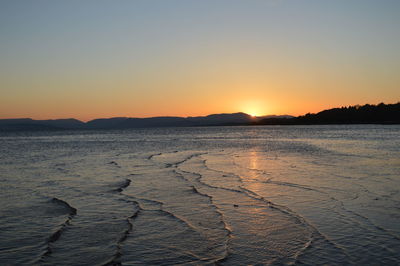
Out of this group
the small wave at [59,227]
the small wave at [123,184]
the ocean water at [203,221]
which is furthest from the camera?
the small wave at [123,184]

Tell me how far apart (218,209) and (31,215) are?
586 centimetres

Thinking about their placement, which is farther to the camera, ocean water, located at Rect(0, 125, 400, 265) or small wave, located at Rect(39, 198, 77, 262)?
small wave, located at Rect(39, 198, 77, 262)

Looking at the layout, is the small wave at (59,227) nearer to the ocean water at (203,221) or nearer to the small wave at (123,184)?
the ocean water at (203,221)

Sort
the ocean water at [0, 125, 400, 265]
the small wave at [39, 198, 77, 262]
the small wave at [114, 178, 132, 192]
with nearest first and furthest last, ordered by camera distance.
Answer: the ocean water at [0, 125, 400, 265]
the small wave at [39, 198, 77, 262]
the small wave at [114, 178, 132, 192]

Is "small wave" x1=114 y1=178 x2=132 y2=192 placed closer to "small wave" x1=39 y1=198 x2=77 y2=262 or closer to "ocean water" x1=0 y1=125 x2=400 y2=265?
"ocean water" x1=0 y1=125 x2=400 y2=265

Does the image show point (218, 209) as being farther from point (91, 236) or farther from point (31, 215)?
point (31, 215)

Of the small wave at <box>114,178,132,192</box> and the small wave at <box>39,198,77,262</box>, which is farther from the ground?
the small wave at <box>39,198,77,262</box>

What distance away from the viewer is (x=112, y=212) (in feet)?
36.1

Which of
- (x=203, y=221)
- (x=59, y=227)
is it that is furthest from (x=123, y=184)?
(x=203, y=221)

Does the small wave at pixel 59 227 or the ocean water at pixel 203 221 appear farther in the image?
the small wave at pixel 59 227

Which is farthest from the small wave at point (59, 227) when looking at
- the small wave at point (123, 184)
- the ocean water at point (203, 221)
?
the small wave at point (123, 184)

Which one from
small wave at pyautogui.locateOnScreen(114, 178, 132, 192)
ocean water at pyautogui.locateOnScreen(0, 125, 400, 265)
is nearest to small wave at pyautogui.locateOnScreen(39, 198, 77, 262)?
ocean water at pyautogui.locateOnScreen(0, 125, 400, 265)

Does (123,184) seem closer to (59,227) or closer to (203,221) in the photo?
(59,227)

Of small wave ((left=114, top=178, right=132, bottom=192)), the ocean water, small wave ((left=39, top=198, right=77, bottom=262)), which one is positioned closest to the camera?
the ocean water
